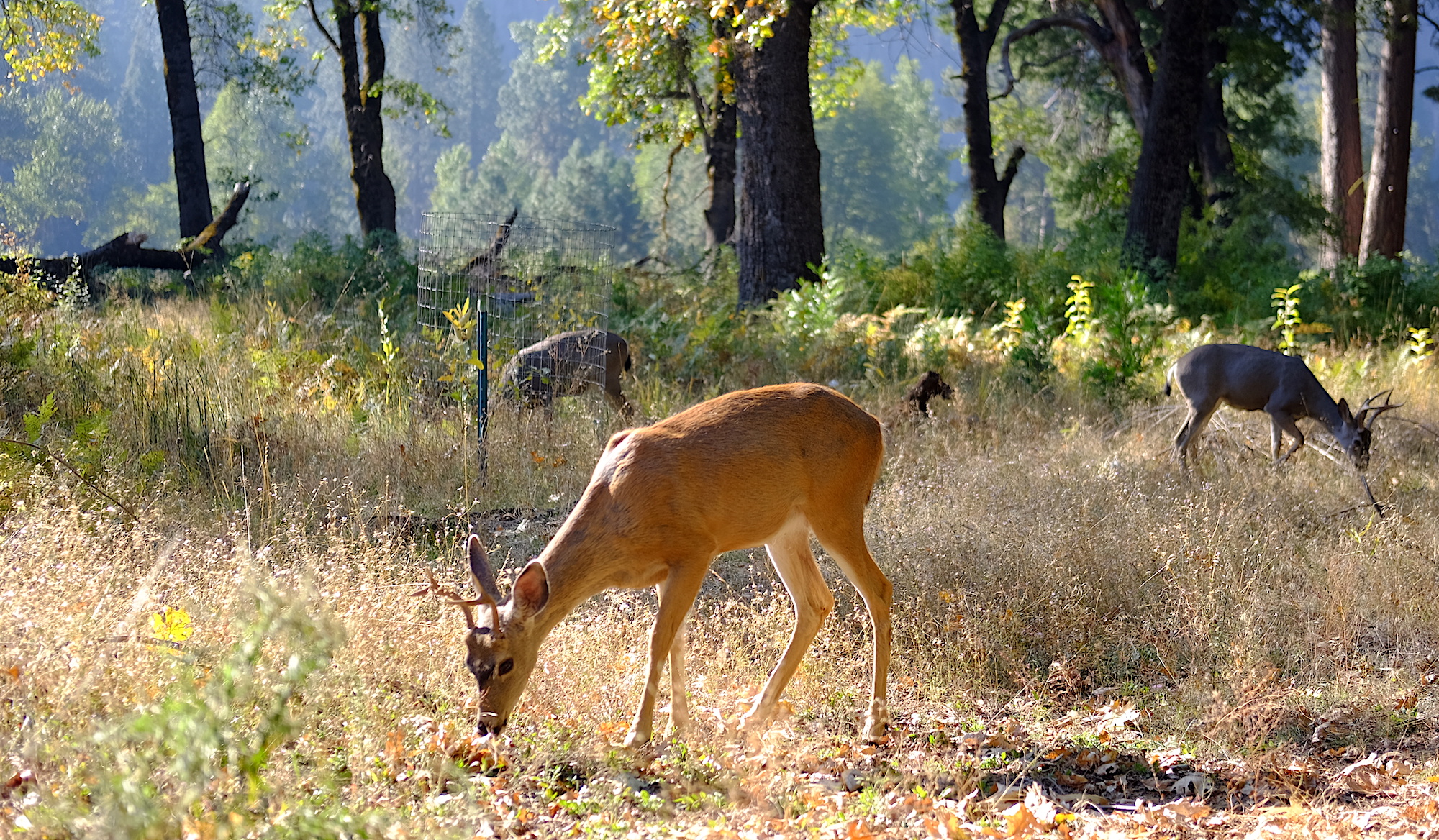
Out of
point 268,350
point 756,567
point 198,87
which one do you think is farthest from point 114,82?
point 756,567

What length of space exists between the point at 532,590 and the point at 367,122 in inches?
701

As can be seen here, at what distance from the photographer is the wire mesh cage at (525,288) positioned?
30.8 ft

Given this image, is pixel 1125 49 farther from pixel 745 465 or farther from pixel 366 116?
pixel 745 465

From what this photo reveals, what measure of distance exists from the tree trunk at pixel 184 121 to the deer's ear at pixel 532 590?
16840 mm

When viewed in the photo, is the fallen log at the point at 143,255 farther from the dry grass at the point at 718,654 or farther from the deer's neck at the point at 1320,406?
the deer's neck at the point at 1320,406

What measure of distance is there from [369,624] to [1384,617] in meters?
4.76

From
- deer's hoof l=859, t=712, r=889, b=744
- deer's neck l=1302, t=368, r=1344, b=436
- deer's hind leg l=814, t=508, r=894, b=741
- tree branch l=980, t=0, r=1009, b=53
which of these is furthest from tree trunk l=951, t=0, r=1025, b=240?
deer's hoof l=859, t=712, r=889, b=744

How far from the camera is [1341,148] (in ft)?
61.8

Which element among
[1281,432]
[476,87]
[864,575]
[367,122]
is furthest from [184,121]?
[476,87]

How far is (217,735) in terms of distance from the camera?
262 cm

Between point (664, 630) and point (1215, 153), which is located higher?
point (1215, 153)

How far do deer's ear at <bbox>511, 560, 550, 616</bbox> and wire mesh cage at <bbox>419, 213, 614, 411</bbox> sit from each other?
4.80m

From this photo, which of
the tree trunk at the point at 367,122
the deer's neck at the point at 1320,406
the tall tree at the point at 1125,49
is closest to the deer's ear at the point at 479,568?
the deer's neck at the point at 1320,406

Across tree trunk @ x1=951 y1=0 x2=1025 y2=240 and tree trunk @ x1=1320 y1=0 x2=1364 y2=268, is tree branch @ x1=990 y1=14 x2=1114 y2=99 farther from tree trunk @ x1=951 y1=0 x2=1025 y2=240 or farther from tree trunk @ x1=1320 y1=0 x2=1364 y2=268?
tree trunk @ x1=1320 y1=0 x2=1364 y2=268
